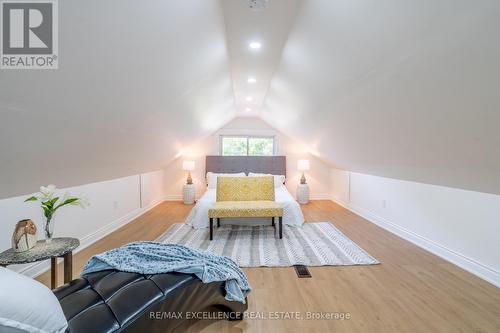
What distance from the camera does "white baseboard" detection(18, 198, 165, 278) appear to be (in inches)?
85.4

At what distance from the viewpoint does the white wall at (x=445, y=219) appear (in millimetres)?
2127

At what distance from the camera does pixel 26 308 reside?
2.28 feet

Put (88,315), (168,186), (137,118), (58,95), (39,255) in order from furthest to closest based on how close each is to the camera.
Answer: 1. (168,186)
2. (137,118)
3. (39,255)
4. (58,95)
5. (88,315)

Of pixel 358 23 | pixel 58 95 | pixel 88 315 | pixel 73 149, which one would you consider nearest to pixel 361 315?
pixel 88 315

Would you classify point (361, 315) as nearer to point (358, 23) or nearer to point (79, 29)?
point (358, 23)

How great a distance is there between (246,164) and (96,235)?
11.5 ft

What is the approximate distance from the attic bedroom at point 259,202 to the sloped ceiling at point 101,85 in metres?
0.01

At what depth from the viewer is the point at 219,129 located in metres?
5.88

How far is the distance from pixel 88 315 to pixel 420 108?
7.37 ft

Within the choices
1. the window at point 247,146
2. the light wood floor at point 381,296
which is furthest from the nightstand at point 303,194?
the light wood floor at point 381,296

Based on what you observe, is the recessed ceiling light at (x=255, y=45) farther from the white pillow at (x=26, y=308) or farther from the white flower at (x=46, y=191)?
the white pillow at (x=26, y=308)

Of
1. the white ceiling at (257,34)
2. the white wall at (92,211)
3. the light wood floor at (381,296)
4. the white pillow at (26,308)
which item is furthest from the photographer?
the white wall at (92,211)

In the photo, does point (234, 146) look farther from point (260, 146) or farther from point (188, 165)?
point (188, 165)

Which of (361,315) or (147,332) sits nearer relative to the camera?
(147,332)
